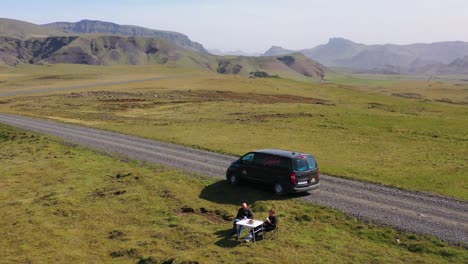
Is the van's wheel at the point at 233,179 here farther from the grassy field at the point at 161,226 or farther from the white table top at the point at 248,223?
the white table top at the point at 248,223

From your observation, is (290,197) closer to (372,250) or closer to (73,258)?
(372,250)

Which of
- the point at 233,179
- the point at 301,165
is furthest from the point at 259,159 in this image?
the point at 301,165

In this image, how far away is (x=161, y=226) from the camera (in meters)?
22.3

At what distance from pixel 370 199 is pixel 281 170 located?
555 centimetres

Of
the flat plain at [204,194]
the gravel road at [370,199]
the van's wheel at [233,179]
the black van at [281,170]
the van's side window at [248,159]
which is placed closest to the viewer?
the flat plain at [204,194]

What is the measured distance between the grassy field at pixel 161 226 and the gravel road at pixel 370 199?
4.26 feet

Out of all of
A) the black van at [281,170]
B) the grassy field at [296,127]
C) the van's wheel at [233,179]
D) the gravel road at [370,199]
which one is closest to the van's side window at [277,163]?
the black van at [281,170]

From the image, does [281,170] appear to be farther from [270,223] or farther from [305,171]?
[270,223]

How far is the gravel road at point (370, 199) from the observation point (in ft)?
70.3

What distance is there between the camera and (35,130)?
51.0m

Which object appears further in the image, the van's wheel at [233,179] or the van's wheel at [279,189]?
the van's wheel at [233,179]

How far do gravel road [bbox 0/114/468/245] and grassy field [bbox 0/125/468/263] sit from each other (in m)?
1.30

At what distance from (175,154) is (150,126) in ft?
65.1

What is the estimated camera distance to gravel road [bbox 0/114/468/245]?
70.3ft
